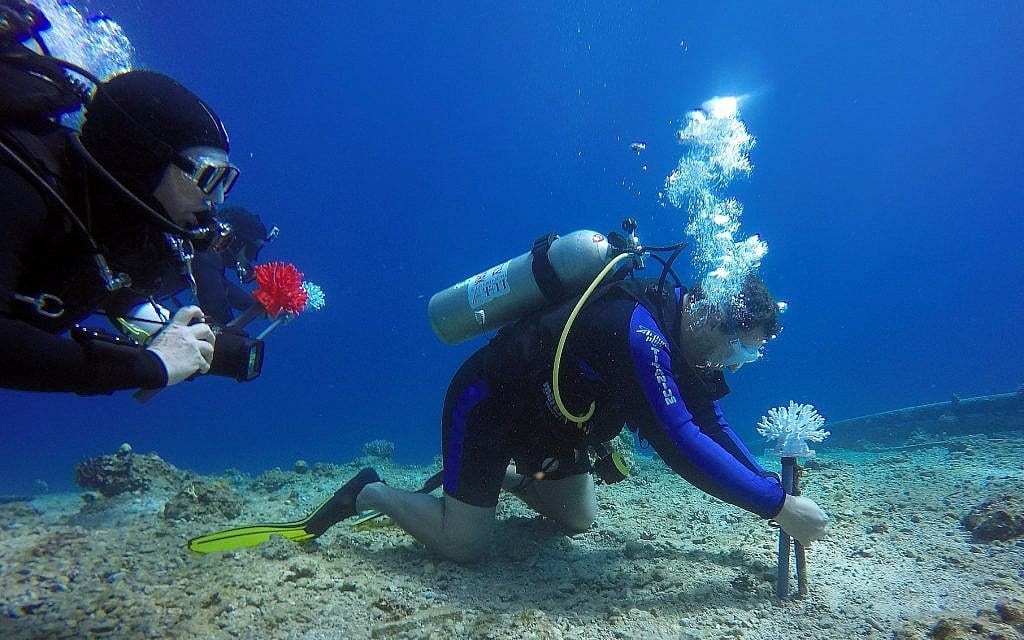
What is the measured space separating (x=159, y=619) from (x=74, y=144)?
7.09ft

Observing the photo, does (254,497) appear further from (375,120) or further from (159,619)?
(375,120)

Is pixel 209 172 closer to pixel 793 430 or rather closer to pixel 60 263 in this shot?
pixel 60 263

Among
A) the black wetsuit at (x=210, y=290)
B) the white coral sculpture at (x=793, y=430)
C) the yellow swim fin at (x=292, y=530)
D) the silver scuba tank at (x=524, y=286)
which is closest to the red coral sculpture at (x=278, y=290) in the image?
the black wetsuit at (x=210, y=290)

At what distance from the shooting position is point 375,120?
7356 centimetres

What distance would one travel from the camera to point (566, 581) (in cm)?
334

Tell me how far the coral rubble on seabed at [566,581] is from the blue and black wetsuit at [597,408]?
609 mm

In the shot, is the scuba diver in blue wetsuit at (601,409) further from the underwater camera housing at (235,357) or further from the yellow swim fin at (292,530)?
the underwater camera housing at (235,357)

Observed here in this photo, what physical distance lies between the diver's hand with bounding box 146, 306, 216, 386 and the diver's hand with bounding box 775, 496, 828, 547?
320 cm

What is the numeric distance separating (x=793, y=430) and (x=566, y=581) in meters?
1.83

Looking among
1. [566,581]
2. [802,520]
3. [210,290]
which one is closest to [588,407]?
[566,581]

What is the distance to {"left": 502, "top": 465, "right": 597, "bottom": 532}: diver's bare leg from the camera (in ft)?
14.0

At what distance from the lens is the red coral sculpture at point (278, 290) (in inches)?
139

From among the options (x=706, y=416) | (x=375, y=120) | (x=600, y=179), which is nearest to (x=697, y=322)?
(x=706, y=416)

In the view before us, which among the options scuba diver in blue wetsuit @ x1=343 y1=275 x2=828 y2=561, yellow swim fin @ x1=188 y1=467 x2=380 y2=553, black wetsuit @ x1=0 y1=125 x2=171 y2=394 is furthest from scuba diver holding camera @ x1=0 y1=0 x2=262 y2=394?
scuba diver in blue wetsuit @ x1=343 y1=275 x2=828 y2=561
